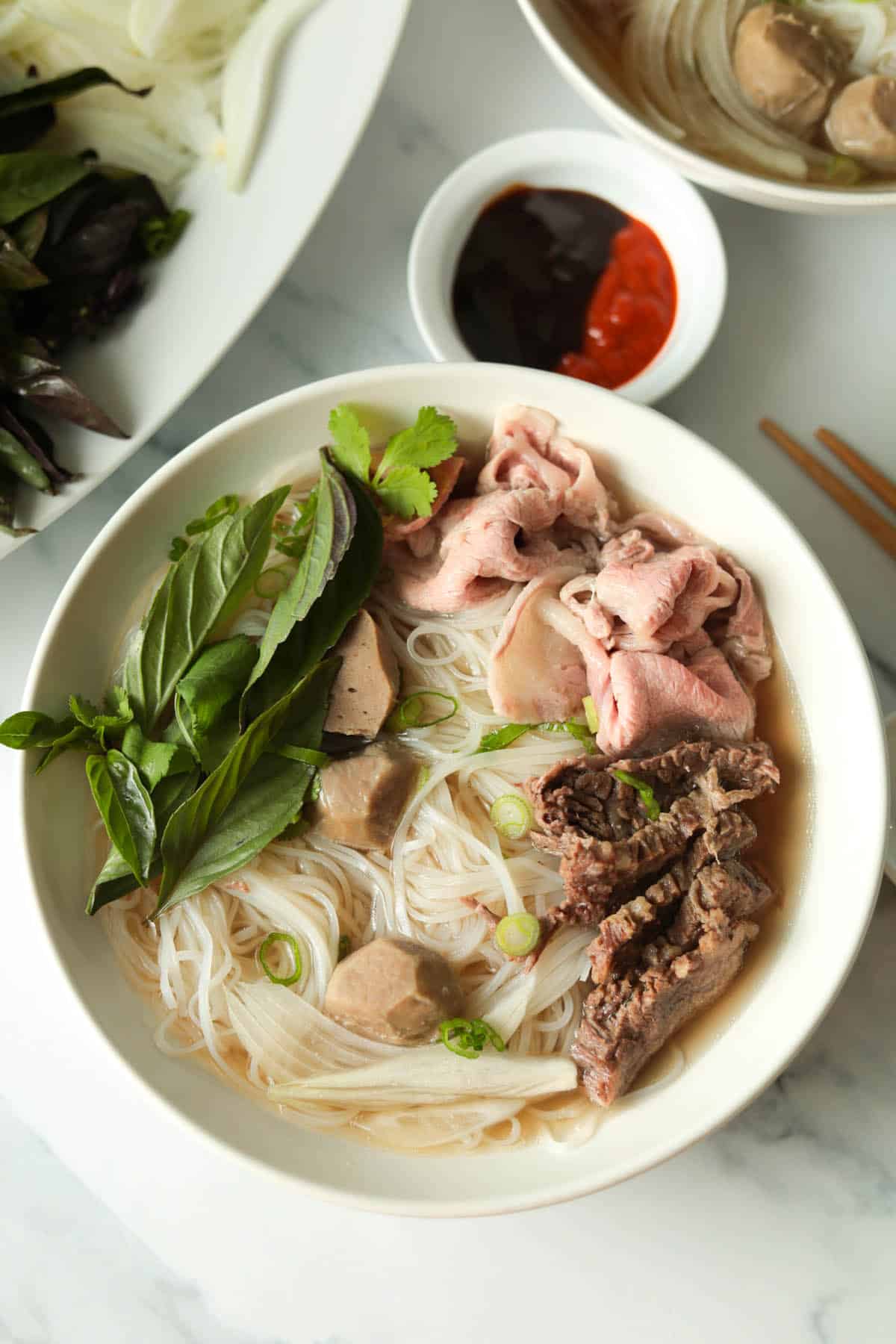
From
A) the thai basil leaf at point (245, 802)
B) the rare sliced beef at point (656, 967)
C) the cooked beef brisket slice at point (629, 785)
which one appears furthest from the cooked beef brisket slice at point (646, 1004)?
the thai basil leaf at point (245, 802)

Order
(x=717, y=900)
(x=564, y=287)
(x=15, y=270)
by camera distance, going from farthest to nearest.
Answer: (x=564, y=287) < (x=15, y=270) < (x=717, y=900)

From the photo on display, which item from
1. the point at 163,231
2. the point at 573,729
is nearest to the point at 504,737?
the point at 573,729

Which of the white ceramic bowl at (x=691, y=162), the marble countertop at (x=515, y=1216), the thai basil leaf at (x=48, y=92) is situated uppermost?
the white ceramic bowl at (x=691, y=162)

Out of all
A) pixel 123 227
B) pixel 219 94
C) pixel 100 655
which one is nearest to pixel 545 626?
pixel 100 655

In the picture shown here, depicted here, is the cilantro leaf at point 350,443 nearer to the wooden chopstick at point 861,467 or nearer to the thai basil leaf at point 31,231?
the thai basil leaf at point 31,231

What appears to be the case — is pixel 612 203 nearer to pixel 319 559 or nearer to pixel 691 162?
pixel 691 162

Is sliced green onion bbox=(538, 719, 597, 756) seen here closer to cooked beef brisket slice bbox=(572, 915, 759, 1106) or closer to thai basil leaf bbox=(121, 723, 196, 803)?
cooked beef brisket slice bbox=(572, 915, 759, 1106)

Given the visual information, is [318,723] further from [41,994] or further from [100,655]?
[41,994]
